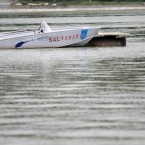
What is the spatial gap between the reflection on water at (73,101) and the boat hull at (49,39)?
6111mm

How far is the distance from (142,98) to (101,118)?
3900mm

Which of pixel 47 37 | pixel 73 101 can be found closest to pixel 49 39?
pixel 47 37

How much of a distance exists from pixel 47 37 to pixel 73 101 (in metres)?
23.7

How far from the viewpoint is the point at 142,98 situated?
2589 centimetres

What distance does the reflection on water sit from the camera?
20188 mm

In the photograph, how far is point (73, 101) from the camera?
25.6m

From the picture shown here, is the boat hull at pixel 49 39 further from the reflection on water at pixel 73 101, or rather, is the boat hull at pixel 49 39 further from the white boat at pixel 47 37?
the reflection on water at pixel 73 101

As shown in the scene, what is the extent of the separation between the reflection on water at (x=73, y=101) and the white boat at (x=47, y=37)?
6.11m

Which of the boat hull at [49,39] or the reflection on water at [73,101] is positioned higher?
the reflection on water at [73,101]

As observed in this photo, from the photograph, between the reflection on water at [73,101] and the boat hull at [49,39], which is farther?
the boat hull at [49,39]

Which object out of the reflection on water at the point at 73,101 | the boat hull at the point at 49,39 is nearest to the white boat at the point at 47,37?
the boat hull at the point at 49,39

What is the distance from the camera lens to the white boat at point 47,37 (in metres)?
48.8

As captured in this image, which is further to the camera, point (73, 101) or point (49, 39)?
point (49, 39)

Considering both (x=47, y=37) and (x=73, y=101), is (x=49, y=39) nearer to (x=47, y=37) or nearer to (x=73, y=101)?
(x=47, y=37)
